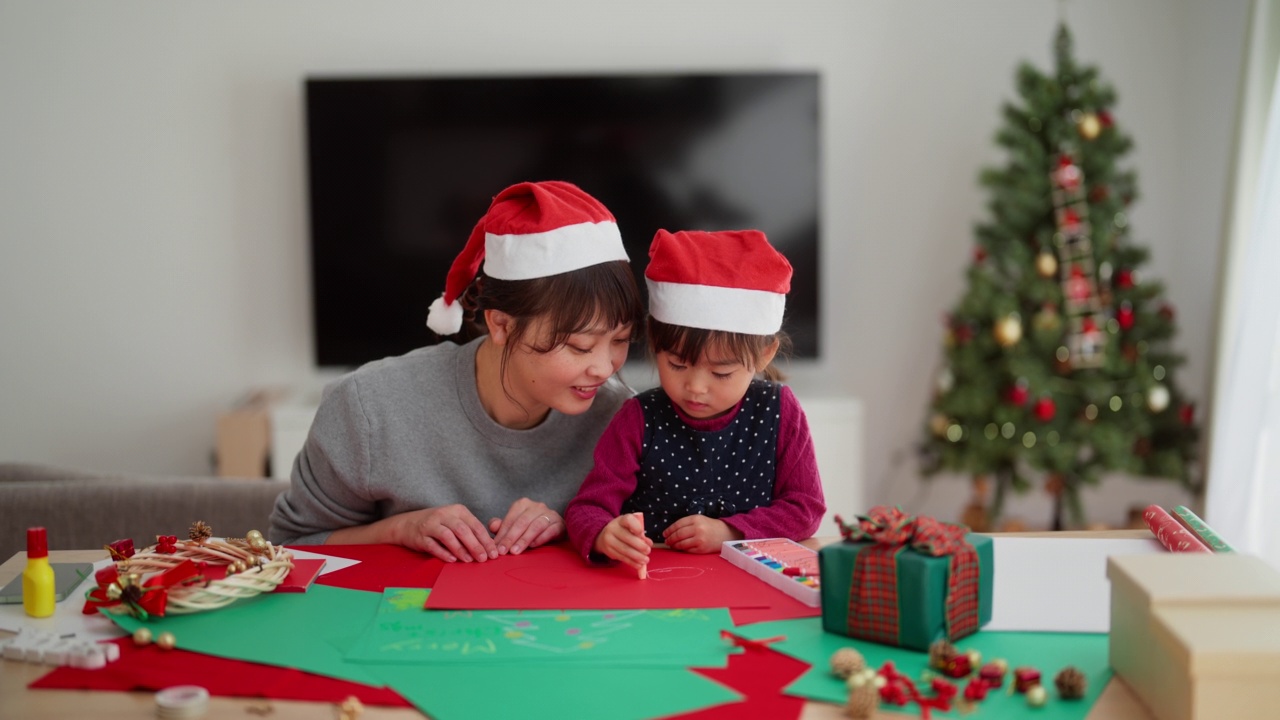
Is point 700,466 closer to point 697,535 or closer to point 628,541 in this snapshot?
point 697,535

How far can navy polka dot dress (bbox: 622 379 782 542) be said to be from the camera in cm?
157

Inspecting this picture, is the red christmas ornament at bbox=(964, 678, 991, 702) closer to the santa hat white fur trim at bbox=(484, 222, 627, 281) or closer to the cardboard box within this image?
the cardboard box

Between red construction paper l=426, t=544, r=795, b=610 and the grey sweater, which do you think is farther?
the grey sweater

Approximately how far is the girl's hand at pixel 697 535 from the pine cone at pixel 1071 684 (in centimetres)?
52

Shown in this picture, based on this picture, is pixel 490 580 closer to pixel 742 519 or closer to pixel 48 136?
pixel 742 519

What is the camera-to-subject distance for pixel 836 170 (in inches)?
163

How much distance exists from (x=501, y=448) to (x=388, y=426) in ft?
0.56

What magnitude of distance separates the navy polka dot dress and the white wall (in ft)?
8.60

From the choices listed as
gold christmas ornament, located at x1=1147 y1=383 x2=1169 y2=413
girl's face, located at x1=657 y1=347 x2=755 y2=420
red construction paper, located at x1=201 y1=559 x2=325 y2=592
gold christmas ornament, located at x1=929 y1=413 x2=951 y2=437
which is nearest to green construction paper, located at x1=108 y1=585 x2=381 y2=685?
red construction paper, located at x1=201 y1=559 x2=325 y2=592

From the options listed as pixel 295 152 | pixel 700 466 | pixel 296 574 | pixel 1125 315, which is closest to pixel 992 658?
pixel 700 466

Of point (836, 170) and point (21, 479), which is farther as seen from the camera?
point (836, 170)

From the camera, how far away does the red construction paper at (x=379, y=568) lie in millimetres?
1344

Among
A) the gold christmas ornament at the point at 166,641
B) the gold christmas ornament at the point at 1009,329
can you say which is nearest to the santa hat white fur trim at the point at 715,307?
the gold christmas ornament at the point at 166,641

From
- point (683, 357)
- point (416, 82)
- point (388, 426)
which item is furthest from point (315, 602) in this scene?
point (416, 82)
